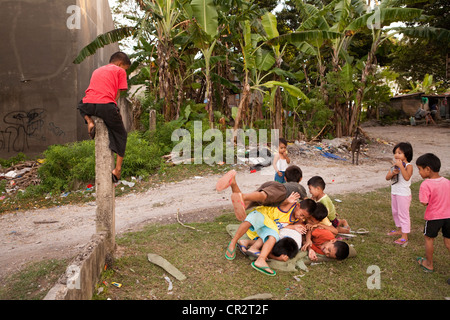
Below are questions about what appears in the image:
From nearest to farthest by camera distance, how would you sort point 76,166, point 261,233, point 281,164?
1. point 261,233
2. point 281,164
3. point 76,166

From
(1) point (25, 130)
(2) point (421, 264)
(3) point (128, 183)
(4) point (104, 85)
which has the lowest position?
(2) point (421, 264)

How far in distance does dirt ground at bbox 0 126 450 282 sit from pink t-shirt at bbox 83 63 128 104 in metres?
2.03

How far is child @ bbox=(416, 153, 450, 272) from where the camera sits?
3414 mm

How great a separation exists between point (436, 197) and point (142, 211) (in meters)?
4.51

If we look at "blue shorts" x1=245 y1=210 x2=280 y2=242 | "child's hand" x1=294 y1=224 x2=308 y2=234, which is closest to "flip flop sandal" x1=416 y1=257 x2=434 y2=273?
"child's hand" x1=294 y1=224 x2=308 y2=234

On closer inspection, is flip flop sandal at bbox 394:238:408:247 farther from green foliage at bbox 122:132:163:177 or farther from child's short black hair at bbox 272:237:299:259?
green foliage at bbox 122:132:163:177

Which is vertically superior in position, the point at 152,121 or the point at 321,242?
the point at 152,121

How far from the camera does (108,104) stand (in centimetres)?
332

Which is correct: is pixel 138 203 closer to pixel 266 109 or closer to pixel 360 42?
pixel 266 109

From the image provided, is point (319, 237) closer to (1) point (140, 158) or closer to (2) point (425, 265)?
(2) point (425, 265)

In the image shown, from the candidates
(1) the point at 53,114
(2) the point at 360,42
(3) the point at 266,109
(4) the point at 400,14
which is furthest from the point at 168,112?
(2) the point at 360,42

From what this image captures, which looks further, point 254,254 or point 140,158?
point 140,158

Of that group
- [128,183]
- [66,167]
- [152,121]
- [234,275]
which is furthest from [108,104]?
[152,121]
